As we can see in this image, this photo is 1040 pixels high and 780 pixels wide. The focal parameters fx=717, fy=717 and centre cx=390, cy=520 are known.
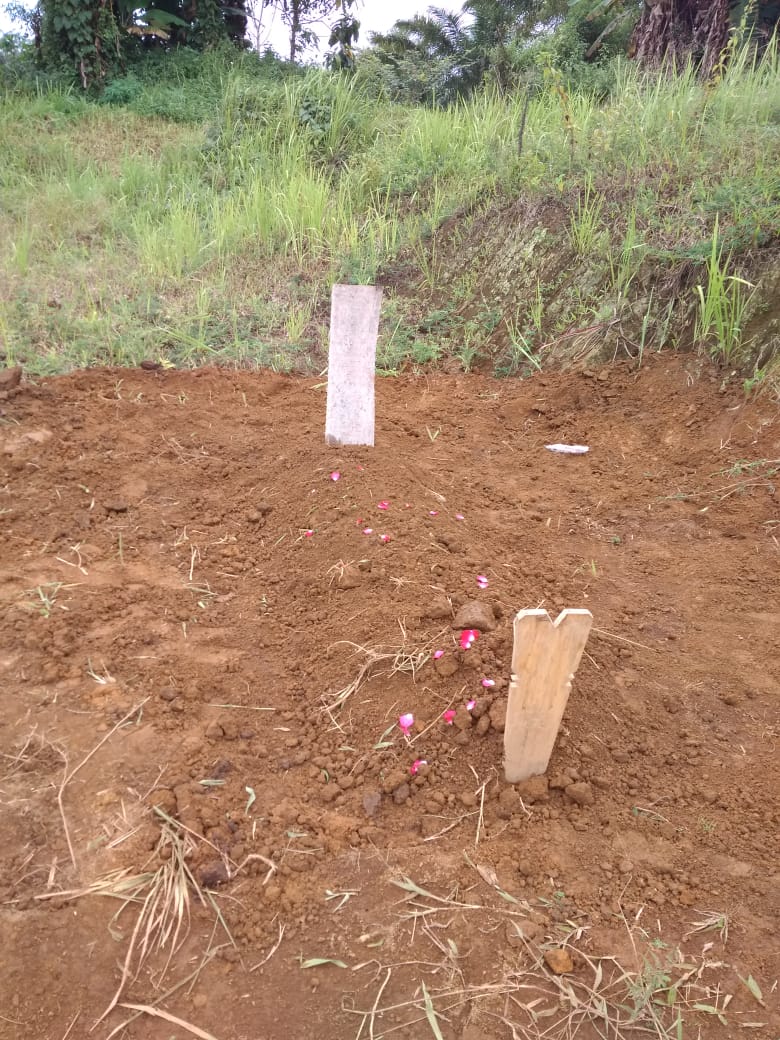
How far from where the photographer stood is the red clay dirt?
128cm

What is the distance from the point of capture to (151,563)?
96.0 inches

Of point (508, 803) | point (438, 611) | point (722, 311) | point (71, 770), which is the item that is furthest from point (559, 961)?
point (722, 311)

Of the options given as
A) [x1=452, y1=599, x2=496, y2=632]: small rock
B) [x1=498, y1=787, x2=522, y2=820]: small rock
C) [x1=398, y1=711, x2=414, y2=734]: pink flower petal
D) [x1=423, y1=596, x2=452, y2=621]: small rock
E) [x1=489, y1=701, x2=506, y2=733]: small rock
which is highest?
[x1=452, y1=599, x2=496, y2=632]: small rock

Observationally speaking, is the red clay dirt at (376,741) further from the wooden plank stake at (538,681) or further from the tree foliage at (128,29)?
the tree foliage at (128,29)

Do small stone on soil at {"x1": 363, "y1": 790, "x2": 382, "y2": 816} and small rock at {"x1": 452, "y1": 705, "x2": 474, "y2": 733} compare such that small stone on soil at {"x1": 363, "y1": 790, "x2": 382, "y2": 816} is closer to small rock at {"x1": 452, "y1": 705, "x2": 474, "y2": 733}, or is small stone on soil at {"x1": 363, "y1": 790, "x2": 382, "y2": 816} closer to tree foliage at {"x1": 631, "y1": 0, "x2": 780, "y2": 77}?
small rock at {"x1": 452, "y1": 705, "x2": 474, "y2": 733}

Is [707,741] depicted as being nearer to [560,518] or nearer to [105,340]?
[560,518]

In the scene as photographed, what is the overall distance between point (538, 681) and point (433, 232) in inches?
168

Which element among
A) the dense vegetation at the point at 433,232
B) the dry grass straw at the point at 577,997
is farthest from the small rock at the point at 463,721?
the dense vegetation at the point at 433,232

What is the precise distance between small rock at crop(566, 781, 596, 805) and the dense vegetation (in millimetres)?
2332

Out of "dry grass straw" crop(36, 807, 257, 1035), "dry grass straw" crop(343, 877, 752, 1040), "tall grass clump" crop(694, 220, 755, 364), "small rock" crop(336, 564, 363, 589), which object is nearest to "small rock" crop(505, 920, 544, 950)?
"dry grass straw" crop(343, 877, 752, 1040)

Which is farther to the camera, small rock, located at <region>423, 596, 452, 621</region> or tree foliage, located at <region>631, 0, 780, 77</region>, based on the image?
tree foliage, located at <region>631, 0, 780, 77</region>

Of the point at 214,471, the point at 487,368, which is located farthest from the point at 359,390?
the point at 487,368

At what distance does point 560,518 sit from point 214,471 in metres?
1.42

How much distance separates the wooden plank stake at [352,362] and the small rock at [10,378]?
162 cm
